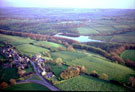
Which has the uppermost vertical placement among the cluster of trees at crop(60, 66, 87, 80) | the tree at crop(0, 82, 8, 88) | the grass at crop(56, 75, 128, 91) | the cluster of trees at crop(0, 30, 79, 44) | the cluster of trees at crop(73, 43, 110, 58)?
the cluster of trees at crop(0, 30, 79, 44)

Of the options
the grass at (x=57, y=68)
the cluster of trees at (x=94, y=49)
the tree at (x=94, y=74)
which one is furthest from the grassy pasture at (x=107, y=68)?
the cluster of trees at (x=94, y=49)

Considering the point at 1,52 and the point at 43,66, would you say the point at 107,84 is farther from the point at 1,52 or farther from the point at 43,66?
the point at 1,52

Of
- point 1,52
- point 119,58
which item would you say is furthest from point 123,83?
point 1,52

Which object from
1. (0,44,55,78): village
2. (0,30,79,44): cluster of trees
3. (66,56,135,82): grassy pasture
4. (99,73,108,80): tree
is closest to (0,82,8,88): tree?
(0,44,55,78): village

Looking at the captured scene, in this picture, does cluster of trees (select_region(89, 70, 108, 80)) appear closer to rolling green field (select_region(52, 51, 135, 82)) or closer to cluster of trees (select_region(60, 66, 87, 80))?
rolling green field (select_region(52, 51, 135, 82))

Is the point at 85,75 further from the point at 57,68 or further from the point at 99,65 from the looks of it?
the point at 57,68

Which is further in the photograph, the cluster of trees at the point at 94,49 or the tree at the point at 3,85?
the cluster of trees at the point at 94,49

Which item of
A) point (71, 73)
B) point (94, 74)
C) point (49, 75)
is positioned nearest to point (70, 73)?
point (71, 73)

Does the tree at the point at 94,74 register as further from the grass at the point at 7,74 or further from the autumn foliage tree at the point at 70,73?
the grass at the point at 7,74
